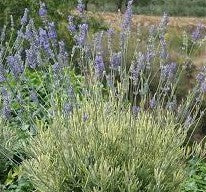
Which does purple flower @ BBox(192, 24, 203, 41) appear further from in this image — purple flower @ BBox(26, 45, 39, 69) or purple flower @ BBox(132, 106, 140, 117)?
purple flower @ BBox(26, 45, 39, 69)

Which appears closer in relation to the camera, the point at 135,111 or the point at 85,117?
the point at 85,117

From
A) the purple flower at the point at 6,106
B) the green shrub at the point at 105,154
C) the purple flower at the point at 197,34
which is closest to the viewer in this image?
the green shrub at the point at 105,154

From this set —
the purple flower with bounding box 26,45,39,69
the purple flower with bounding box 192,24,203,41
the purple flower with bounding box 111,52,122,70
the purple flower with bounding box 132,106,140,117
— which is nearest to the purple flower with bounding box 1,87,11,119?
the purple flower with bounding box 26,45,39,69

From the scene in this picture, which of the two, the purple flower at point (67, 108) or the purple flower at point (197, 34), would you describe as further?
the purple flower at point (197, 34)

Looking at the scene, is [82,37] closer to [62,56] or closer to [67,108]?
[62,56]

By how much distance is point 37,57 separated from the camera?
4309 mm

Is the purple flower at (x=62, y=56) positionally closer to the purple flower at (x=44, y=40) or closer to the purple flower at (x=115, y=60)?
the purple flower at (x=44, y=40)

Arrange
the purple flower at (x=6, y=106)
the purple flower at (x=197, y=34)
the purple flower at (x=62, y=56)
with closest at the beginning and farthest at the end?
the purple flower at (x=62, y=56)
the purple flower at (x=6, y=106)
the purple flower at (x=197, y=34)

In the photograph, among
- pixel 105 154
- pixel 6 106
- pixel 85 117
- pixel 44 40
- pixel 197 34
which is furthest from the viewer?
pixel 197 34

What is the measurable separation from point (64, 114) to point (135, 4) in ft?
73.0

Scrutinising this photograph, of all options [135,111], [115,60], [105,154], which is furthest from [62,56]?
[105,154]

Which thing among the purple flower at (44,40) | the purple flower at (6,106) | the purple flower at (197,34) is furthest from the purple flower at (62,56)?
the purple flower at (197,34)

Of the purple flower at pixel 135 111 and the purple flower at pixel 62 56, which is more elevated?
the purple flower at pixel 62 56

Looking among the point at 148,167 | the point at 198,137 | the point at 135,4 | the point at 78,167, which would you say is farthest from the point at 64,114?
the point at 135,4
